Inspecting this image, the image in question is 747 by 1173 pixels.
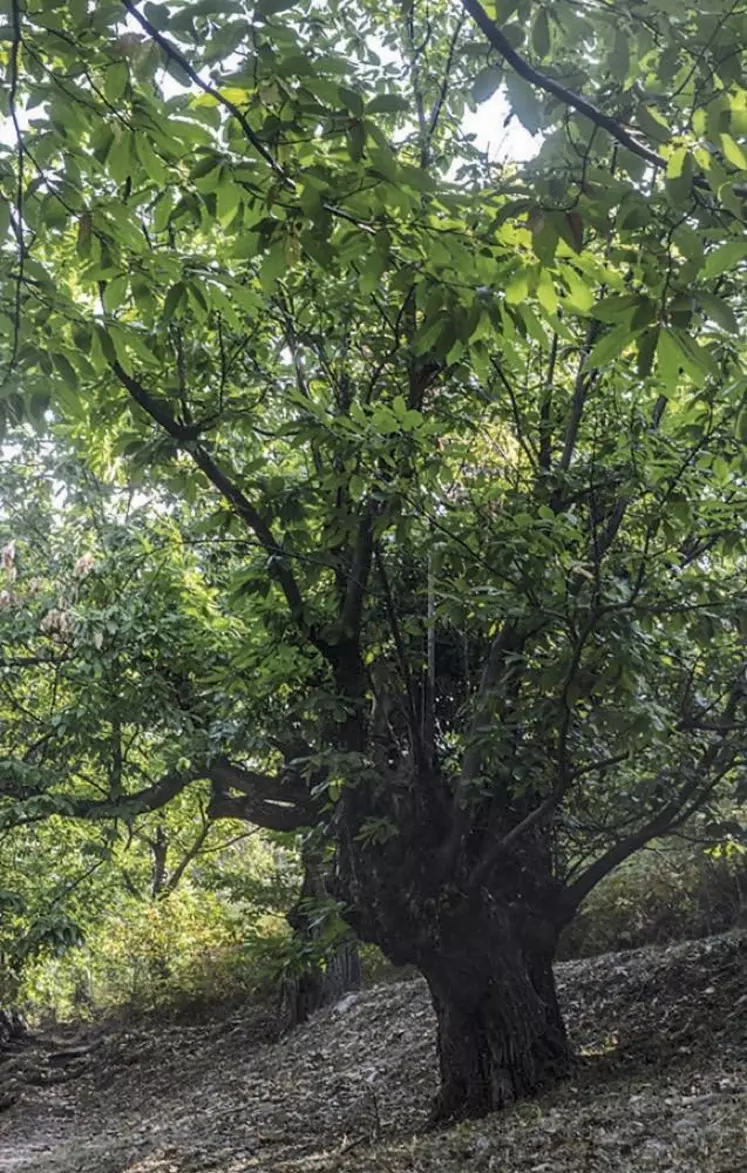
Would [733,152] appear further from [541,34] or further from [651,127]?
[541,34]

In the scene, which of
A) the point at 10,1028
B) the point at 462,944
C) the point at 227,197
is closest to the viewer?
the point at 227,197

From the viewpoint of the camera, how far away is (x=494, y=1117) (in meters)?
4.77

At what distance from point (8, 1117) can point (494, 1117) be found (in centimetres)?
745

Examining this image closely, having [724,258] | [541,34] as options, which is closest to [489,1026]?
[724,258]

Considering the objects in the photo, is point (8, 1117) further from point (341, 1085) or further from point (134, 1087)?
point (341, 1085)

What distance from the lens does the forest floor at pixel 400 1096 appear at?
13.0 ft

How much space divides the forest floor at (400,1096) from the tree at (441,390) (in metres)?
0.67

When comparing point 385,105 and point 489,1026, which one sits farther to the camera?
point 489,1026

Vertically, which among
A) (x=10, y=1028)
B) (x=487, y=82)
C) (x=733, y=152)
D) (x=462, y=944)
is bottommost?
(x=462, y=944)

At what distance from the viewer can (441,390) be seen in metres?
4.68

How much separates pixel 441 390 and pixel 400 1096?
4.60m

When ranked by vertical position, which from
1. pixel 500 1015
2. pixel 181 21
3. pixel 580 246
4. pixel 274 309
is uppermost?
pixel 274 309

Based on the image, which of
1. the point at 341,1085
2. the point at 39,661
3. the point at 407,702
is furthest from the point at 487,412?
the point at 341,1085

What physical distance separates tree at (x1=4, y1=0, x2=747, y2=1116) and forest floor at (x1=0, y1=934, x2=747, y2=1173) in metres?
0.67
